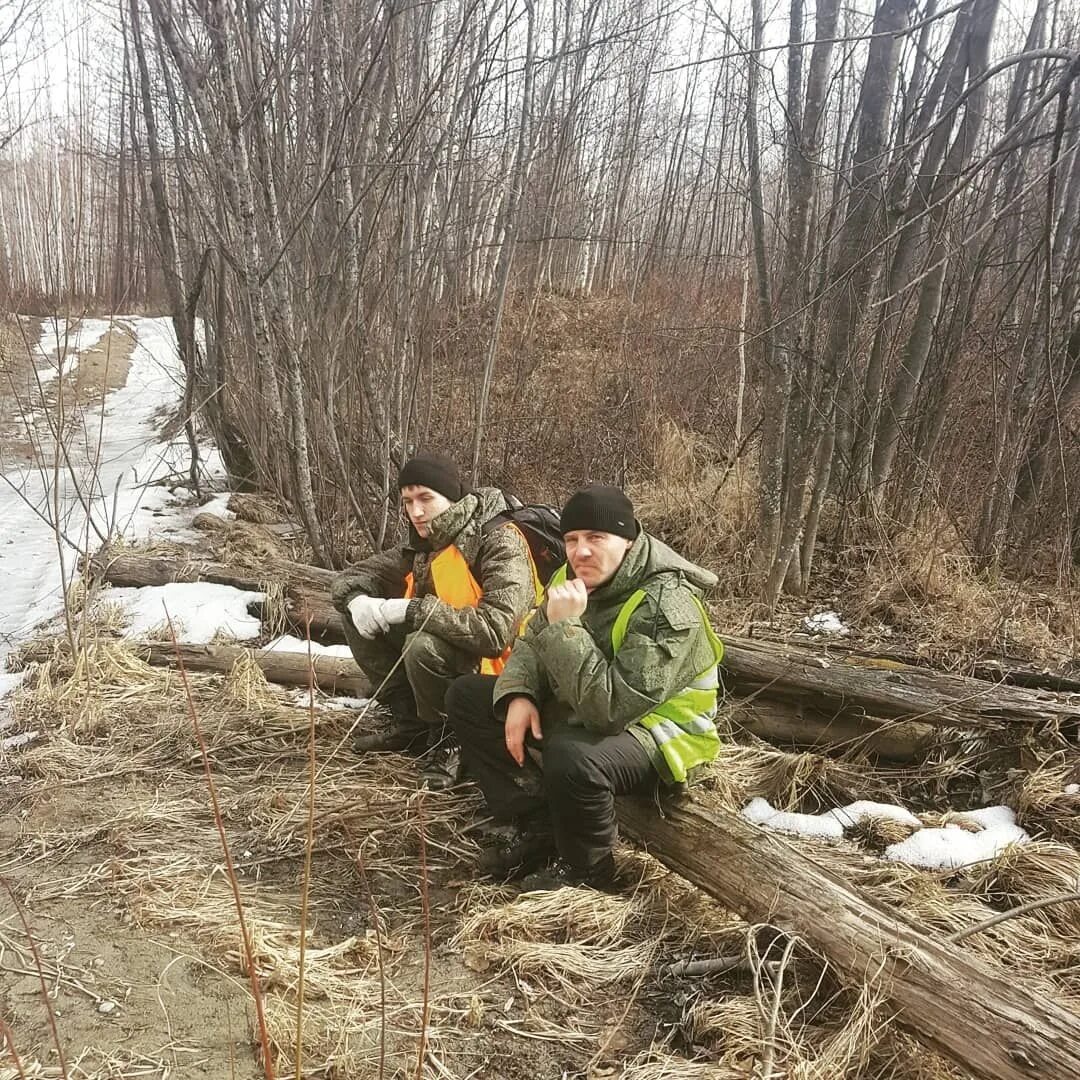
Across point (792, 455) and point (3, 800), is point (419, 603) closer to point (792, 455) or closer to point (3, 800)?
point (3, 800)

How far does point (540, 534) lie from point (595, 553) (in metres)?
0.82

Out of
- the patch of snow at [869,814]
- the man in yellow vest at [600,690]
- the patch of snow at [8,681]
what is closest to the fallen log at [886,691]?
the patch of snow at [869,814]

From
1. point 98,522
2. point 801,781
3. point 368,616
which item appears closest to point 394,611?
point 368,616

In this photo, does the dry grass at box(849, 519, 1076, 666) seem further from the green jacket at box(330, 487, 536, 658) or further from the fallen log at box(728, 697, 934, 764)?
the green jacket at box(330, 487, 536, 658)

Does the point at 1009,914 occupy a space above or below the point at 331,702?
above

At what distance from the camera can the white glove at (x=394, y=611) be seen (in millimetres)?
3340

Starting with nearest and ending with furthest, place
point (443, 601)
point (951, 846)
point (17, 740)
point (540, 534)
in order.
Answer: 1. point (951, 846)
2. point (443, 601)
3. point (540, 534)
4. point (17, 740)

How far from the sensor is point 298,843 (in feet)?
9.87

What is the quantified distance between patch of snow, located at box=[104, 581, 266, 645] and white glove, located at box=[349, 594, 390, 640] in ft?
5.28

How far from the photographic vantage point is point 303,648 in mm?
4699

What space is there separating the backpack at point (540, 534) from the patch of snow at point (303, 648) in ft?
5.01

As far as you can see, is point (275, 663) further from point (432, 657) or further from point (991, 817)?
point (991, 817)

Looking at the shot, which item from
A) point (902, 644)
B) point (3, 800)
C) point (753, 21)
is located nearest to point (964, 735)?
point (902, 644)

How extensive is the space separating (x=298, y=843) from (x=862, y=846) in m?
2.10
